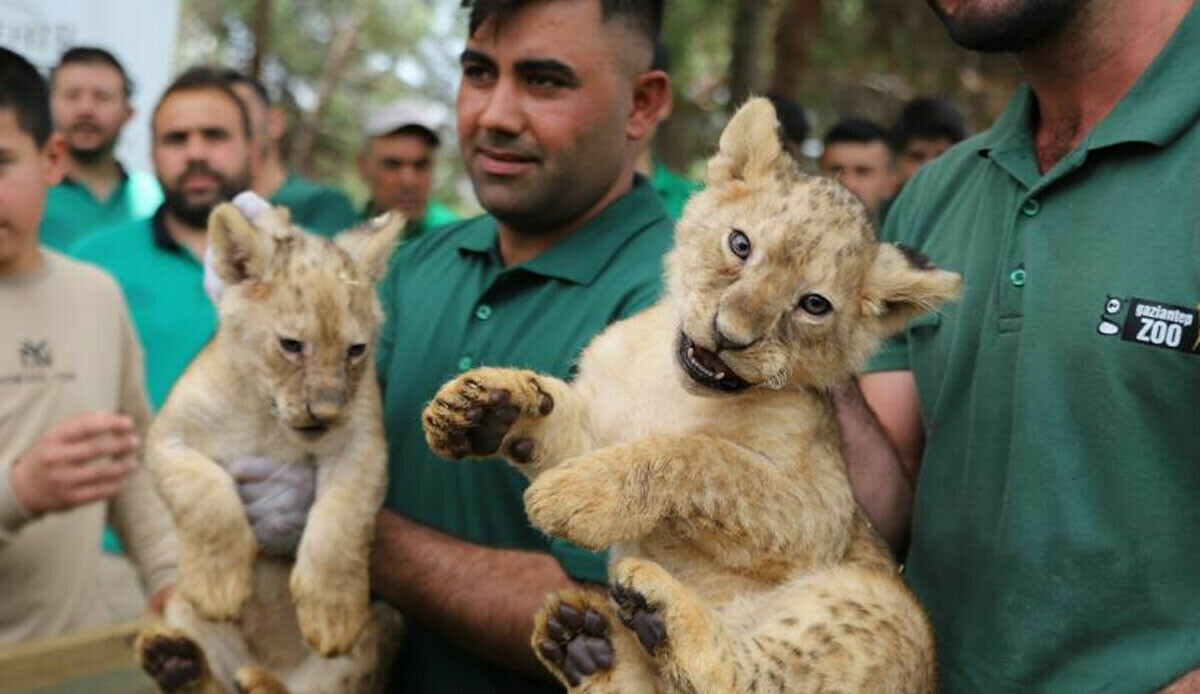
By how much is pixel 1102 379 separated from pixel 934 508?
0.64 meters

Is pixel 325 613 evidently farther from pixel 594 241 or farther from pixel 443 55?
pixel 443 55

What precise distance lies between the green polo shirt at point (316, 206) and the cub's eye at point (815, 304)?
535cm

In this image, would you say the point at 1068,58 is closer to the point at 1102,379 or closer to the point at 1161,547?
the point at 1102,379

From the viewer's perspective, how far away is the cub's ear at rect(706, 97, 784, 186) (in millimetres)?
3455

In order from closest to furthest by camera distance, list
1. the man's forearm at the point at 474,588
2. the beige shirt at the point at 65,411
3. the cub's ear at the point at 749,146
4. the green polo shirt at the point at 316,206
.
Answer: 1. the cub's ear at the point at 749,146
2. the man's forearm at the point at 474,588
3. the beige shirt at the point at 65,411
4. the green polo shirt at the point at 316,206

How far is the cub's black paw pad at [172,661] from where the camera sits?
12.5 feet

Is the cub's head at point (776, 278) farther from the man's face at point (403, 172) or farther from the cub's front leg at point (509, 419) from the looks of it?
the man's face at point (403, 172)

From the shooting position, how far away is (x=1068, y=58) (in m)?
3.33

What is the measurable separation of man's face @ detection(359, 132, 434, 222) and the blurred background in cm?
122

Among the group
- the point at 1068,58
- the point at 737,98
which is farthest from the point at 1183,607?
the point at 737,98

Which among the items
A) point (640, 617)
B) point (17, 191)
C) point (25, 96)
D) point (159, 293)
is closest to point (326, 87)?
point (159, 293)

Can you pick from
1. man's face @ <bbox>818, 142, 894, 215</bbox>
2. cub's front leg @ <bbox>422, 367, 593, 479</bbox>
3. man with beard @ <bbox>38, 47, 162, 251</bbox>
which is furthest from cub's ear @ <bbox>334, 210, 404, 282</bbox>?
man's face @ <bbox>818, 142, 894, 215</bbox>

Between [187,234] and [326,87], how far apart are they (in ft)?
73.9

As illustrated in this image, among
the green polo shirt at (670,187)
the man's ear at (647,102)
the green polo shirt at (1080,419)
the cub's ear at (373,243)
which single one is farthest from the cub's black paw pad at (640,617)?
the green polo shirt at (670,187)
